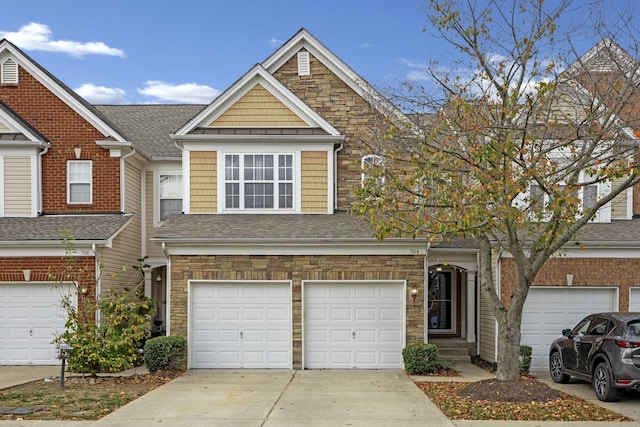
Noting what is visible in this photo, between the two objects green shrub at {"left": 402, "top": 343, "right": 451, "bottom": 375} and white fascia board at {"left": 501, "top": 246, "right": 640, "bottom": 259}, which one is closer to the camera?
green shrub at {"left": 402, "top": 343, "right": 451, "bottom": 375}

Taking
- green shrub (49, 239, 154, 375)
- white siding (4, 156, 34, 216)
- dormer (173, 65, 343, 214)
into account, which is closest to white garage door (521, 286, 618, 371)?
dormer (173, 65, 343, 214)

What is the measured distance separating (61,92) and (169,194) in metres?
4.37

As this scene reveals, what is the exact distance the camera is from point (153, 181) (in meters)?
21.6

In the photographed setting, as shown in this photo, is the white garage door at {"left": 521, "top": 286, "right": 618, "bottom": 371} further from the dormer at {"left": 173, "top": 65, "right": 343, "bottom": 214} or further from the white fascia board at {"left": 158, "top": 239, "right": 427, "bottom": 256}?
the dormer at {"left": 173, "top": 65, "right": 343, "bottom": 214}

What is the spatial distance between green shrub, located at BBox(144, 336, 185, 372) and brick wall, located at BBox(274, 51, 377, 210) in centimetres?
601

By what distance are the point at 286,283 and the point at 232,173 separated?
358cm

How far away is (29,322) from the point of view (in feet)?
59.4

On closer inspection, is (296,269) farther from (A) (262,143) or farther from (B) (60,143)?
(B) (60,143)

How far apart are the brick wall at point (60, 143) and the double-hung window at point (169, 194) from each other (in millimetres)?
2099

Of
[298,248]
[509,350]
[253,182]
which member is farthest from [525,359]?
[253,182]

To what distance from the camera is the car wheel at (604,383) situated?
12.6 metres

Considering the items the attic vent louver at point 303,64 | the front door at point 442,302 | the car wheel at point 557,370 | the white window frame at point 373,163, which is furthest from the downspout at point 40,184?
the car wheel at point 557,370

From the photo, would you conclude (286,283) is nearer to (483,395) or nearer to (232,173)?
(232,173)

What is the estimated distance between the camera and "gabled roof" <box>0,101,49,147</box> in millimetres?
19172
